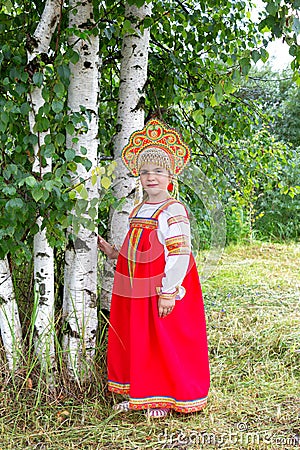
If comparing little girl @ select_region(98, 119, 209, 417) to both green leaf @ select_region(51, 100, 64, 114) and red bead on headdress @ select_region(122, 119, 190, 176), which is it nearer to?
red bead on headdress @ select_region(122, 119, 190, 176)

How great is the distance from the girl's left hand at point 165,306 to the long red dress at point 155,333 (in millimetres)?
36

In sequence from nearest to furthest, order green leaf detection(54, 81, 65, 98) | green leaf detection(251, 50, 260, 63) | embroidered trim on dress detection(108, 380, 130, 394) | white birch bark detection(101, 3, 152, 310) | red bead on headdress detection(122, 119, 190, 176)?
green leaf detection(251, 50, 260, 63)
green leaf detection(54, 81, 65, 98)
red bead on headdress detection(122, 119, 190, 176)
embroidered trim on dress detection(108, 380, 130, 394)
white birch bark detection(101, 3, 152, 310)

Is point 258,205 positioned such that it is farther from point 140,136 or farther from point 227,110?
point 140,136

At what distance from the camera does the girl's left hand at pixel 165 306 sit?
89.4 inches

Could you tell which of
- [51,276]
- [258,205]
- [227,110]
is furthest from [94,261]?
[258,205]

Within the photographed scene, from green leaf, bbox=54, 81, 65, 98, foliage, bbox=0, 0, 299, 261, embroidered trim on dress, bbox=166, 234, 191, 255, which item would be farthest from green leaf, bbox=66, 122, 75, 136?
embroidered trim on dress, bbox=166, 234, 191, 255

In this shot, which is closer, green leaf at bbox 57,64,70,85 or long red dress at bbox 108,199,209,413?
green leaf at bbox 57,64,70,85

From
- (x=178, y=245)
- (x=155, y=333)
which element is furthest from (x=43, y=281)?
(x=178, y=245)

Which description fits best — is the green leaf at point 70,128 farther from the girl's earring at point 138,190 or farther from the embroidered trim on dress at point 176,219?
the embroidered trim on dress at point 176,219

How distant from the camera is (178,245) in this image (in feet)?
7.34

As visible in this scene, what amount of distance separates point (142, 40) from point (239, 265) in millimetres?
3323

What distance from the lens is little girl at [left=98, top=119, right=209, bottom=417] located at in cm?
228

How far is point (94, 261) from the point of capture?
2.55 meters

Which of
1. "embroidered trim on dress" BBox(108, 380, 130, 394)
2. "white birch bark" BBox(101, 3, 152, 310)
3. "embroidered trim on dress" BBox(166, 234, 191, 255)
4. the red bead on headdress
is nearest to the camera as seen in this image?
"embroidered trim on dress" BBox(166, 234, 191, 255)
